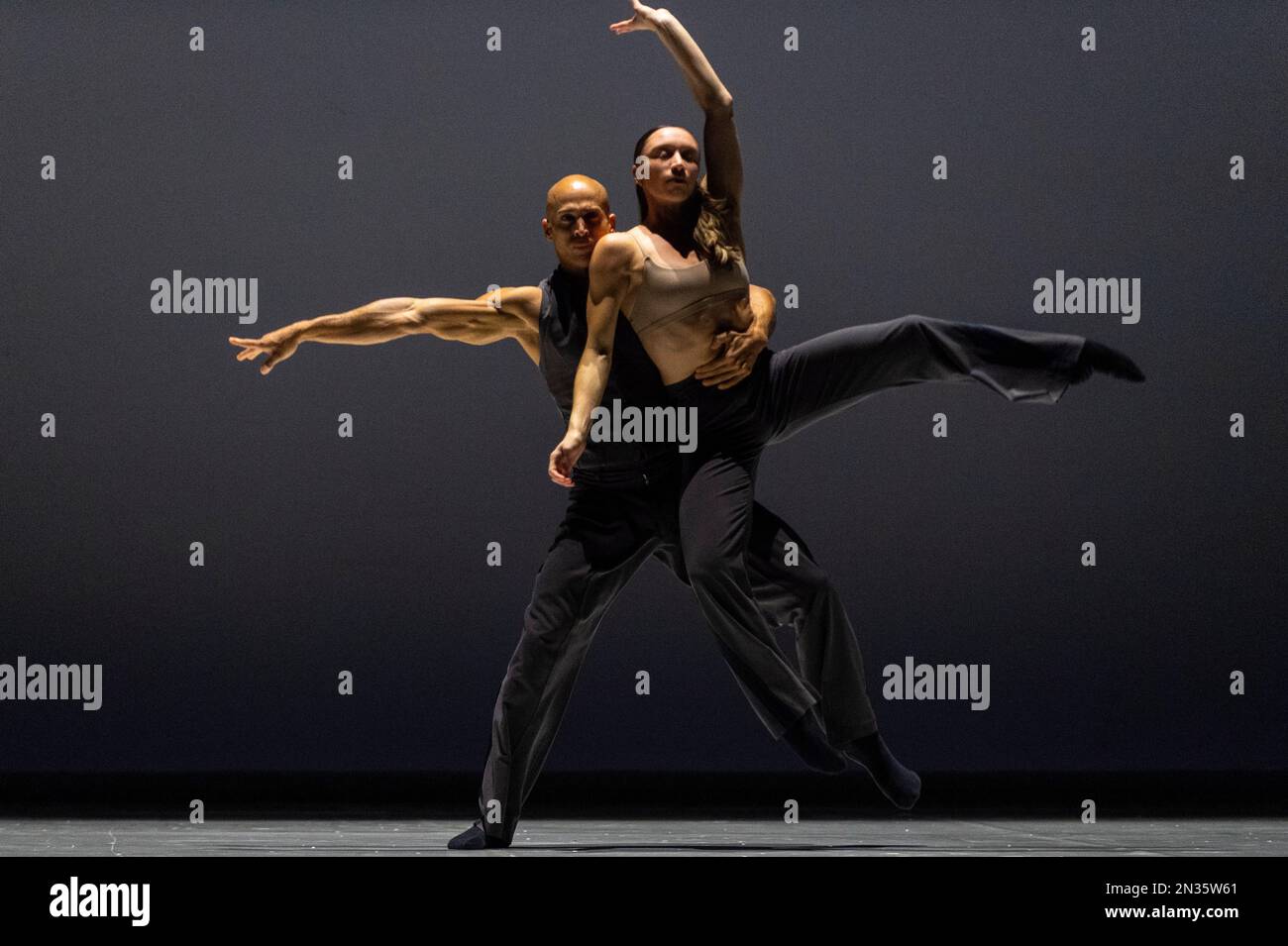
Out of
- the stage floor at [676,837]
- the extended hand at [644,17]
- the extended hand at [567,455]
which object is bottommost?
the stage floor at [676,837]

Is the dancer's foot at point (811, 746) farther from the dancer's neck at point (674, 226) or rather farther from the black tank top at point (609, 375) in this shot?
the dancer's neck at point (674, 226)

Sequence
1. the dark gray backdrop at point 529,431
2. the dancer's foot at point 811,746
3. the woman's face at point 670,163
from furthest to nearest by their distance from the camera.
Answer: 1. the dark gray backdrop at point 529,431
2. the woman's face at point 670,163
3. the dancer's foot at point 811,746

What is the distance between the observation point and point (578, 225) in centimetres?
457

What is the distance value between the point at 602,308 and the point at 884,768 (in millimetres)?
1370

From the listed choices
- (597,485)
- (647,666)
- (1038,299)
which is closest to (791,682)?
(597,485)

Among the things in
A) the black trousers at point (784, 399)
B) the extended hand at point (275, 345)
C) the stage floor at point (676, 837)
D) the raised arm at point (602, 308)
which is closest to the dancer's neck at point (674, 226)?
the raised arm at point (602, 308)

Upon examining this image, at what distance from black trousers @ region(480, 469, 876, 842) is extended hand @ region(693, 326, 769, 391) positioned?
0.27 m

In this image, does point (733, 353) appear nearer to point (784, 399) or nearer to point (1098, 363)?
point (784, 399)

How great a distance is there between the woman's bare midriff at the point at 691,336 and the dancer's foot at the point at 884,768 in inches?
40.9

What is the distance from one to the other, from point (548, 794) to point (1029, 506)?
1910mm

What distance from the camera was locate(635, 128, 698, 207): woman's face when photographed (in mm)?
4348

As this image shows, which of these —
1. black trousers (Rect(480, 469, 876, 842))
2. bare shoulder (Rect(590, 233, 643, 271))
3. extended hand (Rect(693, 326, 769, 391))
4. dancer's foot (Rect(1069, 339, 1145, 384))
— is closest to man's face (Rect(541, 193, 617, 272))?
bare shoulder (Rect(590, 233, 643, 271))

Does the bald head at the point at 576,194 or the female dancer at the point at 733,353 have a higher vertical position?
the bald head at the point at 576,194

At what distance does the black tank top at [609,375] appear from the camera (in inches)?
177
